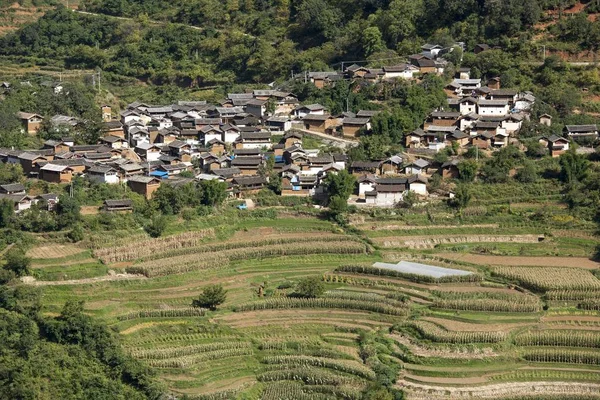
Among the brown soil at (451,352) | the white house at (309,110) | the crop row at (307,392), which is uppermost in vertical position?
the white house at (309,110)

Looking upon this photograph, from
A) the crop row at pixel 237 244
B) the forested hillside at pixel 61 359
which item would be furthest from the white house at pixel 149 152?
the forested hillside at pixel 61 359

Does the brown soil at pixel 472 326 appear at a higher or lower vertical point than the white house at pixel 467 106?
lower

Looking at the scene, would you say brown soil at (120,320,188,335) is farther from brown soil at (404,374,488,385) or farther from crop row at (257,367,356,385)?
brown soil at (404,374,488,385)

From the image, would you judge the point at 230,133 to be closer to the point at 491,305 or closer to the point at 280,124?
the point at 280,124

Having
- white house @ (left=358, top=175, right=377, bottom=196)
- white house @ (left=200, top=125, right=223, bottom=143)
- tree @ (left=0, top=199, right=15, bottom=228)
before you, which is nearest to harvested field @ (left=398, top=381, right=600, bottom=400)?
white house @ (left=358, top=175, right=377, bottom=196)

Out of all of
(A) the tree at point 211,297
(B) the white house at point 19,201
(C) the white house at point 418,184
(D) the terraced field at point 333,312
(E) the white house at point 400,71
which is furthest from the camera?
(E) the white house at point 400,71

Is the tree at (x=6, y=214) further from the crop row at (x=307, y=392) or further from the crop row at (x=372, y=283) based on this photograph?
the crop row at (x=307, y=392)
